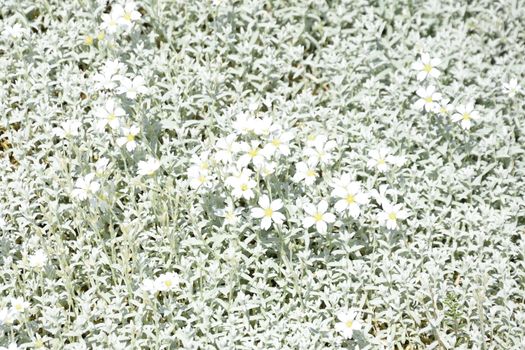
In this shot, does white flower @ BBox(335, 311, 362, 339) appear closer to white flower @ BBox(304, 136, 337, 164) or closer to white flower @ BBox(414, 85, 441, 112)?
white flower @ BBox(304, 136, 337, 164)

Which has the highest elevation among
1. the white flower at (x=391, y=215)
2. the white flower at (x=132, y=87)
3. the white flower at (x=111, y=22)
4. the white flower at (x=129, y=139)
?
the white flower at (x=111, y=22)

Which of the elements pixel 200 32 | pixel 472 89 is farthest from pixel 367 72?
pixel 200 32

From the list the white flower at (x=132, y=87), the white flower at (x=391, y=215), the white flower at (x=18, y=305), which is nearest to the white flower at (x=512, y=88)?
the white flower at (x=391, y=215)

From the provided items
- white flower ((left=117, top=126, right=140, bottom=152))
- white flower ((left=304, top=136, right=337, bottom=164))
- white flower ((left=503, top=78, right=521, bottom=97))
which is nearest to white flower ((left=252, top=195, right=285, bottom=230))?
white flower ((left=304, top=136, right=337, bottom=164))

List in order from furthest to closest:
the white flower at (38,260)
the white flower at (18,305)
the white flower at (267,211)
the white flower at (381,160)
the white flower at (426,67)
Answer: the white flower at (426,67) < the white flower at (381,160) < the white flower at (267,211) < the white flower at (38,260) < the white flower at (18,305)

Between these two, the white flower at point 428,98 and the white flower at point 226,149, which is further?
the white flower at point 428,98

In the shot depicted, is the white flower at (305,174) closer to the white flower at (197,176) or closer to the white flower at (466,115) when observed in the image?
the white flower at (197,176)
